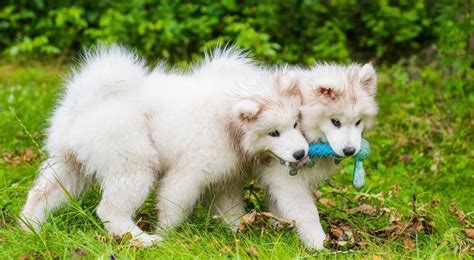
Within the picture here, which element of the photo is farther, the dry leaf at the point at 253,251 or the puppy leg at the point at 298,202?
the puppy leg at the point at 298,202

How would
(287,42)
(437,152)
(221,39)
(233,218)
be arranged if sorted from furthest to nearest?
(287,42) → (221,39) → (437,152) → (233,218)

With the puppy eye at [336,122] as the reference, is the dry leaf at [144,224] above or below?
below

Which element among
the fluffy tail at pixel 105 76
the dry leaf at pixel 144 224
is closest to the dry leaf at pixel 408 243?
the dry leaf at pixel 144 224

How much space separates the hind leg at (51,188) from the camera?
500 cm

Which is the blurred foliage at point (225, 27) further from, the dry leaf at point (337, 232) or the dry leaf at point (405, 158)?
the dry leaf at point (337, 232)

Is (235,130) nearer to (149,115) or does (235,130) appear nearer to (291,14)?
(149,115)

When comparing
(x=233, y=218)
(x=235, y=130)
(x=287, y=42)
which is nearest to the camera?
(x=235, y=130)

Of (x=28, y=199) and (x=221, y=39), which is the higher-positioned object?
(x=28, y=199)

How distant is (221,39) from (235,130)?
565cm

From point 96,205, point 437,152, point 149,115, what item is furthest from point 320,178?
point 437,152

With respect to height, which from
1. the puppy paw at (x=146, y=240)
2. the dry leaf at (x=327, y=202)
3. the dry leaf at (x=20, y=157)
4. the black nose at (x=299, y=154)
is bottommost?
the dry leaf at (x=20, y=157)

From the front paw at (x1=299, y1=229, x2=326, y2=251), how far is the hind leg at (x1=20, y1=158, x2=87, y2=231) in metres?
1.40

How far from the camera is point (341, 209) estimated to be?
542cm

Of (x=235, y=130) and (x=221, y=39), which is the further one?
(x=221, y=39)
